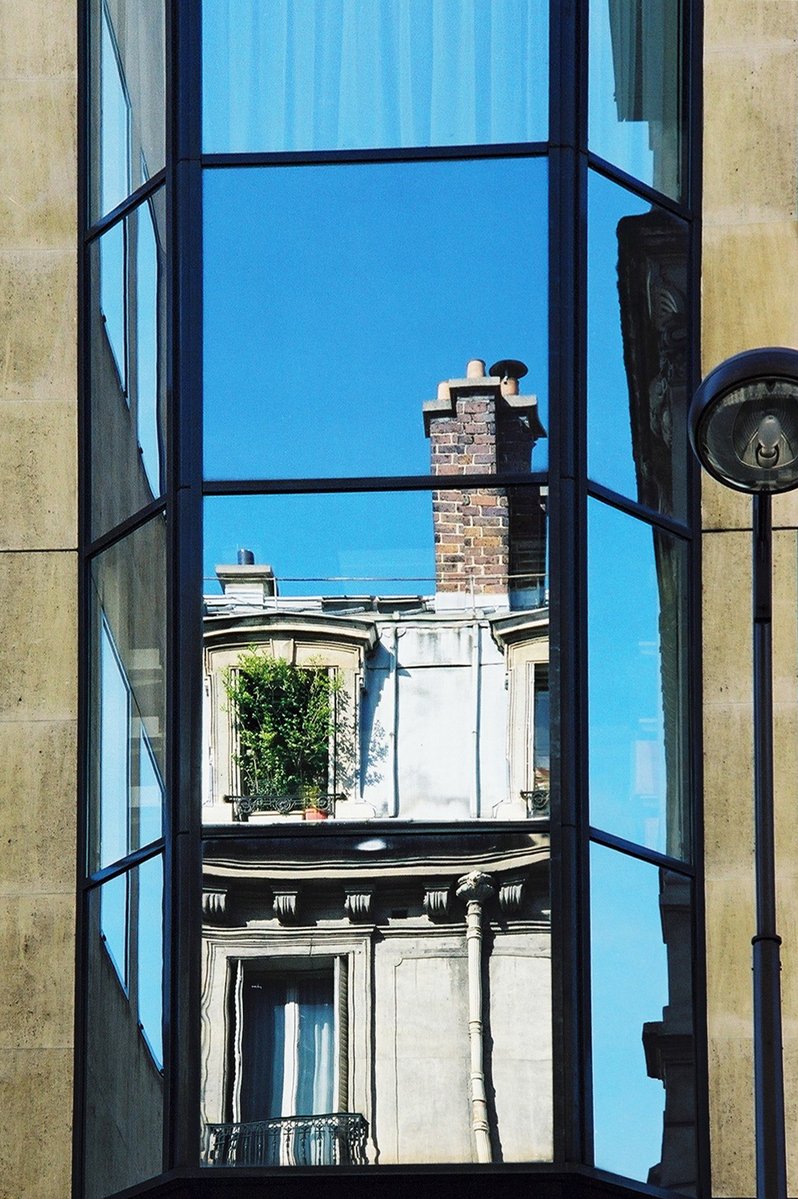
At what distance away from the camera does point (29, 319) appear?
587 inches

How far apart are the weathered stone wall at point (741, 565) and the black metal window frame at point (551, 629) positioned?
0.17 m

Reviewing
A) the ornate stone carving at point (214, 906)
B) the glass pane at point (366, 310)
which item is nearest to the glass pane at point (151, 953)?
the ornate stone carving at point (214, 906)

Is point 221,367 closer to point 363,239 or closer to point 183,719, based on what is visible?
point 363,239

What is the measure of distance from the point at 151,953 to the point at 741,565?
4.52 m

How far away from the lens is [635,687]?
13.6 meters

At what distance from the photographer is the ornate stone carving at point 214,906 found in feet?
42.5

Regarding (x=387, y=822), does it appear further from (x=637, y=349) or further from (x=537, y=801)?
(x=637, y=349)

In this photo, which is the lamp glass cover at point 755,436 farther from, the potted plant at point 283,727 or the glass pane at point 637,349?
the potted plant at point 283,727

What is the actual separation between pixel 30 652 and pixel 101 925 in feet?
6.24

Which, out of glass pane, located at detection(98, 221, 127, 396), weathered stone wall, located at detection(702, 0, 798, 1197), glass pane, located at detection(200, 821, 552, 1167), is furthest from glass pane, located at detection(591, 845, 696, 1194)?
glass pane, located at detection(98, 221, 127, 396)

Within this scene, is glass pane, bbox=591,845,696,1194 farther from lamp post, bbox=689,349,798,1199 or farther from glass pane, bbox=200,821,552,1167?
lamp post, bbox=689,349,798,1199

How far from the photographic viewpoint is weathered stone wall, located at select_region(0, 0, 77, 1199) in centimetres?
1395

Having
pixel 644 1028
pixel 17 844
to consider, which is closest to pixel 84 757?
pixel 17 844

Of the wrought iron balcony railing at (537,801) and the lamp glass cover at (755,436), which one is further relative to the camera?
the wrought iron balcony railing at (537,801)
